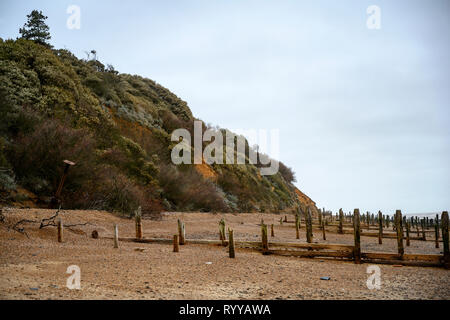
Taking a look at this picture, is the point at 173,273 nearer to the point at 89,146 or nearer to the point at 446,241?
the point at 446,241

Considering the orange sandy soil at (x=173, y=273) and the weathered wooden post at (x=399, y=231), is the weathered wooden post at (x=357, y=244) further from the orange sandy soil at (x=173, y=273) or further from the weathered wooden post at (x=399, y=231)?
the weathered wooden post at (x=399, y=231)

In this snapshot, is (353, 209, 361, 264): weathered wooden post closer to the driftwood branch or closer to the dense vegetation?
the driftwood branch

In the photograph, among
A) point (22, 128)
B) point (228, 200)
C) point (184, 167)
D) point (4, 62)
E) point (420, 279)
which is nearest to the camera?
point (420, 279)

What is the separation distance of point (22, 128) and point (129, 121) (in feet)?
43.4

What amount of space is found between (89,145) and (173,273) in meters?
12.0

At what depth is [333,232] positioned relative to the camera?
24.2 m

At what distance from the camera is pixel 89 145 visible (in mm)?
17297

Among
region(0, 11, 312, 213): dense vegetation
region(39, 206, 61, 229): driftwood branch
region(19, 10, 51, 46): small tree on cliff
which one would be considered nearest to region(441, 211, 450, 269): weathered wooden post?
region(39, 206, 61, 229): driftwood branch

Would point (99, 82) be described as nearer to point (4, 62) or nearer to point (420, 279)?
point (4, 62)

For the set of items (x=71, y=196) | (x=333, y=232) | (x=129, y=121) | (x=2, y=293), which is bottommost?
(x=333, y=232)

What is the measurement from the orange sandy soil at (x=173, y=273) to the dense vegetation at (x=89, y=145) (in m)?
4.16

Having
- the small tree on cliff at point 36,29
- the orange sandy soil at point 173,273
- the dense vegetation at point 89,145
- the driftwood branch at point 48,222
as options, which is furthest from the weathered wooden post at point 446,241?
the small tree on cliff at point 36,29

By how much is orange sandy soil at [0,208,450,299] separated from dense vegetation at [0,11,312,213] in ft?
13.6
